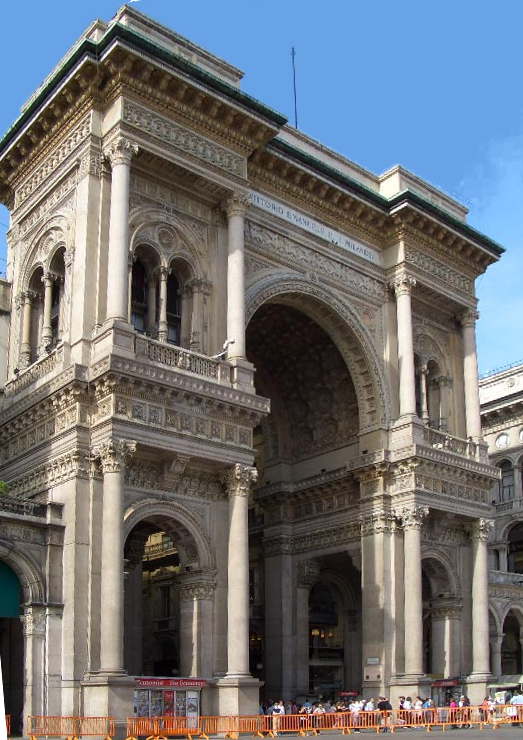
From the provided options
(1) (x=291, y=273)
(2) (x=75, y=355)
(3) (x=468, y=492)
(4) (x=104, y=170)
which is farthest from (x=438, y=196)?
(2) (x=75, y=355)

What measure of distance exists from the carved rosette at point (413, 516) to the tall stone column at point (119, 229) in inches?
542

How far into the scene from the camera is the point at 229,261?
3409cm

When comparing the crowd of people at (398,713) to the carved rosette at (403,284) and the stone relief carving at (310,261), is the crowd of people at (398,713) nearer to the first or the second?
the carved rosette at (403,284)

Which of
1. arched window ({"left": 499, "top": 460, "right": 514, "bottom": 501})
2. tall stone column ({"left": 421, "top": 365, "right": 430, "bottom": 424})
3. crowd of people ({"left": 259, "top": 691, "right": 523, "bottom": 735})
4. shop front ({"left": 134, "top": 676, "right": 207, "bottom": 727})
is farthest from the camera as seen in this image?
arched window ({"left": 499, "top": 460, "right": 514, "bottom": 501})

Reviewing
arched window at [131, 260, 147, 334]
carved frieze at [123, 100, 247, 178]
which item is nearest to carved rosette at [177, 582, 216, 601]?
arched window at [131, 260, 147, 334]

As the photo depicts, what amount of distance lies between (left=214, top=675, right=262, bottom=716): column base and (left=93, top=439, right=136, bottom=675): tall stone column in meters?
3.77

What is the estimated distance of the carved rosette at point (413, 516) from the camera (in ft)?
124

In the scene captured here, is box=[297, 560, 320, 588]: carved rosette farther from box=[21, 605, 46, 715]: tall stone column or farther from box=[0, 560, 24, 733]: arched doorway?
box=[21, 605, 46, 715]: tall stone column

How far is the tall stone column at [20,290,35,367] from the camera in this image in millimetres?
34531

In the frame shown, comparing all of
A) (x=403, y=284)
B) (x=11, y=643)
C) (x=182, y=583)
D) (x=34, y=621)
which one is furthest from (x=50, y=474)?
(x=403, y=284)

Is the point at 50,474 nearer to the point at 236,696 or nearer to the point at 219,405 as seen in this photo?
the point at 219,405

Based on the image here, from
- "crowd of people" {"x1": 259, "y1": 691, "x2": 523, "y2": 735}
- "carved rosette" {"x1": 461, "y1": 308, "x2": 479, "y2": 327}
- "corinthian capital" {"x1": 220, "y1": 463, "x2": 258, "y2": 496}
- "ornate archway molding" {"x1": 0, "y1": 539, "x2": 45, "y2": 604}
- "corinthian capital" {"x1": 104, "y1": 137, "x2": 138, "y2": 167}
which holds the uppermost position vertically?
"corinthian capital" {"x1": 104, "y1": 137, "x2": 138, "y2": 167}

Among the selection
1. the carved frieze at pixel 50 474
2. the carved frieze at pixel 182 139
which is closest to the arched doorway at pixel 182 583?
the carved frieze at pixel 50 474

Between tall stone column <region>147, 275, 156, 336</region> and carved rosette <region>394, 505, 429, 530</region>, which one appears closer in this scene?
tall stone column <region>147, 275, 156, 336</region>
